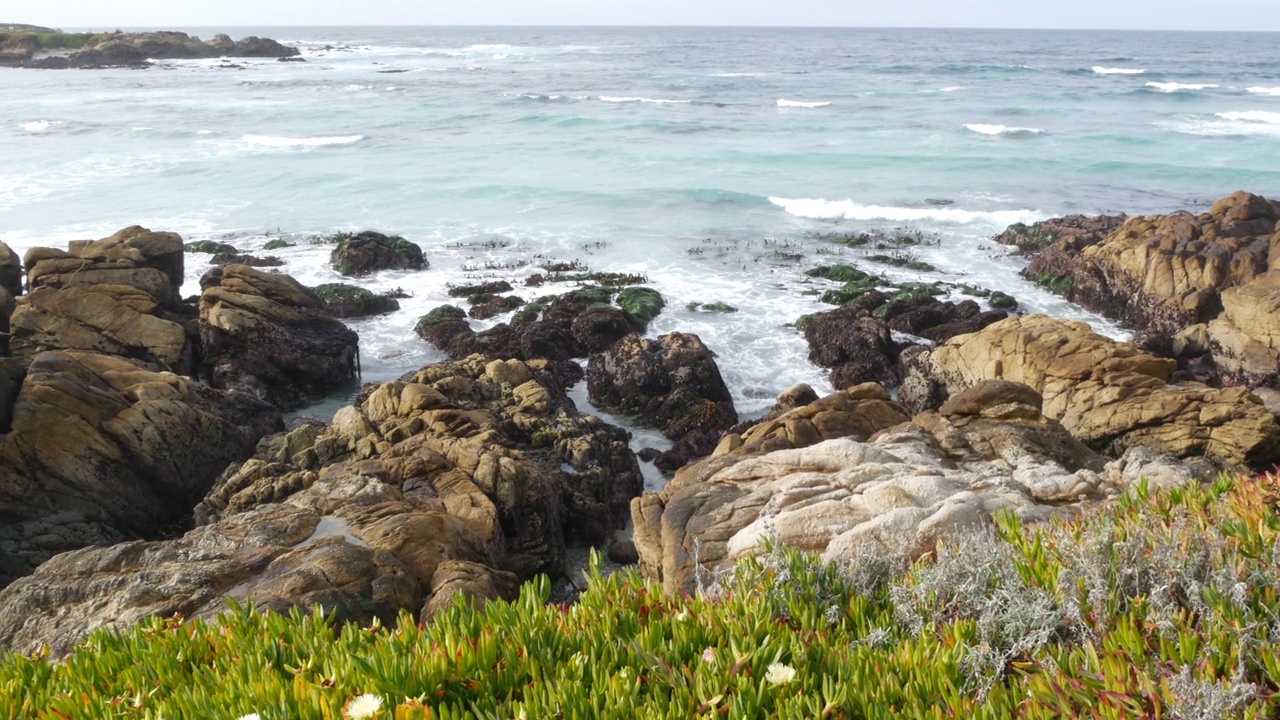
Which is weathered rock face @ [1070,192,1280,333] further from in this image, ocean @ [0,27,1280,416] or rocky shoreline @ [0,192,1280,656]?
ocean @ [0,27,1280,416]

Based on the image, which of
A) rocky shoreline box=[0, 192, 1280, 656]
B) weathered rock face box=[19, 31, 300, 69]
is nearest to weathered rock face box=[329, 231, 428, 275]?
rocky shoreline box=[0, 192, 1280, 656]

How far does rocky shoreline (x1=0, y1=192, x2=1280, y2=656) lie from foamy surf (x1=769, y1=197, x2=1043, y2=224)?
9039mm

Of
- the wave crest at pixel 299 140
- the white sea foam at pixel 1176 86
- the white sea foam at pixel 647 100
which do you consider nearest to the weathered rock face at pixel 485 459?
the wave crest at pixel 299 140

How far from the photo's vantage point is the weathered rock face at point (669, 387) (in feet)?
52.6

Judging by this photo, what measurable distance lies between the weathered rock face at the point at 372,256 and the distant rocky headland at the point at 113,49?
93315 millimetres

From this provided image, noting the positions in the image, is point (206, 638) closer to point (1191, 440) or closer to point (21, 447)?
point (21, 447)

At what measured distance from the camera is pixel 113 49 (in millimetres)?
105438

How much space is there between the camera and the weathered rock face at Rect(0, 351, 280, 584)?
11.2m

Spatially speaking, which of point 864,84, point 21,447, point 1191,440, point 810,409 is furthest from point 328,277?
point 864,84

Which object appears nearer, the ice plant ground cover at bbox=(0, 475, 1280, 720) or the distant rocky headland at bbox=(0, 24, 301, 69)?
the ice plant ground cover at bbox=(0, 475, 1280, 720)

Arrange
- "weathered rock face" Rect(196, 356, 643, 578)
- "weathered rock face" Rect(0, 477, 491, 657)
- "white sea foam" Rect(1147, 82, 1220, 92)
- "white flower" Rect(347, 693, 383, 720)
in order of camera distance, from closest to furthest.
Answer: "white flower" Rect(347, 693, 383, 720)
"weathered rock face" Rect(0, 477, 491, 657)
"weathered rock face" Rect(196, 356, 643, 578)
"white sea foam" Rect(1147, 82, 1220, 92)

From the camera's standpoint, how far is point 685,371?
56.0 ft

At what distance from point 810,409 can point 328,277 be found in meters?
17.5

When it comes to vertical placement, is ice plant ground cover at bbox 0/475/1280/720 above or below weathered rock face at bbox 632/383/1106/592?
above
